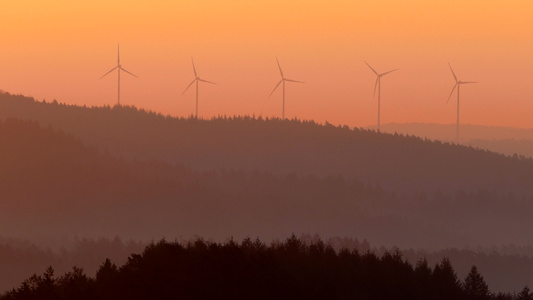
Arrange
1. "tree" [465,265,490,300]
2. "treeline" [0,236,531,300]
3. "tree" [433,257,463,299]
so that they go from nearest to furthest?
"treeline" [0,236,531,300] → "tree" [433,257,463,299] → "tree" [465,265,490,300]

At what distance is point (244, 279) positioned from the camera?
3916cm

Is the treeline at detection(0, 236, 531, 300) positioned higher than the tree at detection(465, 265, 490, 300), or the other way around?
the treeline at detection(0, 236, 531, 300)

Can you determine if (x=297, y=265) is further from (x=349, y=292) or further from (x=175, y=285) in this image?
(x=175, y=285)

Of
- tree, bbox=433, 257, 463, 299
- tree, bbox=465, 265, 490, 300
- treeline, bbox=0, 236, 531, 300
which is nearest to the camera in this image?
treeline, bbox=0, 236, 531, 300

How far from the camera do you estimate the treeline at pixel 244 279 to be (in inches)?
1473

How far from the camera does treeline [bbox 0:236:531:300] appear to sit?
123ft

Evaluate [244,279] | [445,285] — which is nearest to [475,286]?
[445,285]

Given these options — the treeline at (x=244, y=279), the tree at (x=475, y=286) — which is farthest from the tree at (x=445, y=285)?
the tree at (x=475, y=286)

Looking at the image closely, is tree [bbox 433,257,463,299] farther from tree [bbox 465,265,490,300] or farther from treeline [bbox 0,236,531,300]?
tree [bbox 465,265,490,300]

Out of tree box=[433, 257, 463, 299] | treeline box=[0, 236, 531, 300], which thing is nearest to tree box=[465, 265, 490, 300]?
treeline box=[0, 236, 531, 300]

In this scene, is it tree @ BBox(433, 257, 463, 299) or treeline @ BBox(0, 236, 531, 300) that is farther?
tree @ BBox(433, 257, 463, 299)

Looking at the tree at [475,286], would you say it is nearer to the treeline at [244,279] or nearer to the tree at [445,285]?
the treeline at [244,279]

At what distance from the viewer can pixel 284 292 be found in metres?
39.4

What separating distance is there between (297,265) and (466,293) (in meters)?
6.60
